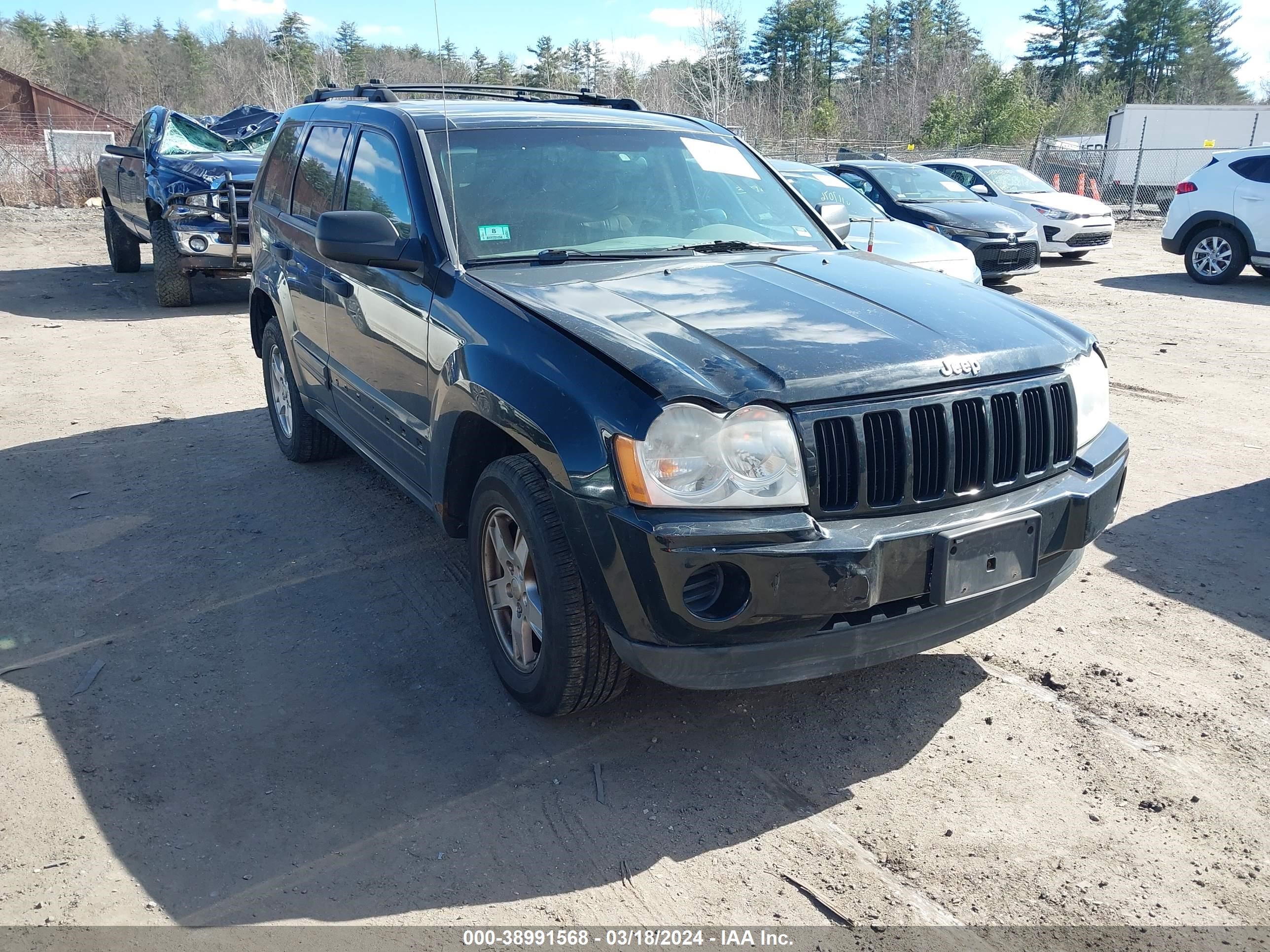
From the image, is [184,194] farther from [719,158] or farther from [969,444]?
[969,444]

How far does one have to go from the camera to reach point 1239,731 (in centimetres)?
330

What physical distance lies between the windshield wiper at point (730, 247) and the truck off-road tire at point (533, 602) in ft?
4.40

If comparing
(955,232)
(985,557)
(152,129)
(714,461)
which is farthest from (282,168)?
(955,232)

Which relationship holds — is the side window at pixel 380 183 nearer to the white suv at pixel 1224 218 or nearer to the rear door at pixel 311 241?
the rear door at pixel 311 241

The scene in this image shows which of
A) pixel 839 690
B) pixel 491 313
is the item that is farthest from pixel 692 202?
pixel 839 690

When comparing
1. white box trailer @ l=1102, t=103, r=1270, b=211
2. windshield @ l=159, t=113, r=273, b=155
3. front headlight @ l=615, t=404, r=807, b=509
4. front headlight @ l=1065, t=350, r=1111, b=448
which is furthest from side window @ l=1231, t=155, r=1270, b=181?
white box trailer @ l=1102, t=103, r=1270, b=211

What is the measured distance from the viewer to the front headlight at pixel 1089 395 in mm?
3281

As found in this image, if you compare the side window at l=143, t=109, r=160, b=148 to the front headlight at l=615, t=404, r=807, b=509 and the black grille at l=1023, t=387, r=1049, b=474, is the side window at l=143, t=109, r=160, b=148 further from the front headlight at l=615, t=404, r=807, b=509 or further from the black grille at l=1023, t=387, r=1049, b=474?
the black grille at l=1023, t=387, r=1049, b=474

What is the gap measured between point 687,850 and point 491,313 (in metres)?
1.73

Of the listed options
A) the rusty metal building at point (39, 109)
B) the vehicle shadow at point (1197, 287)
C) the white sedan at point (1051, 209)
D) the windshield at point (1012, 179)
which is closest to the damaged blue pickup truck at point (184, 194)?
the white sedan at point (1051, 209)

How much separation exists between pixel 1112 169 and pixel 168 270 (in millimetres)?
22293

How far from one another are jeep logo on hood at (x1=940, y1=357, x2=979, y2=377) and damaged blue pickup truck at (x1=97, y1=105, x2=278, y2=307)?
844 centimetres

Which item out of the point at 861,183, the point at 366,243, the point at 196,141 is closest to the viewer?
the point at 366,243

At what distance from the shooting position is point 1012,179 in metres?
16.7
